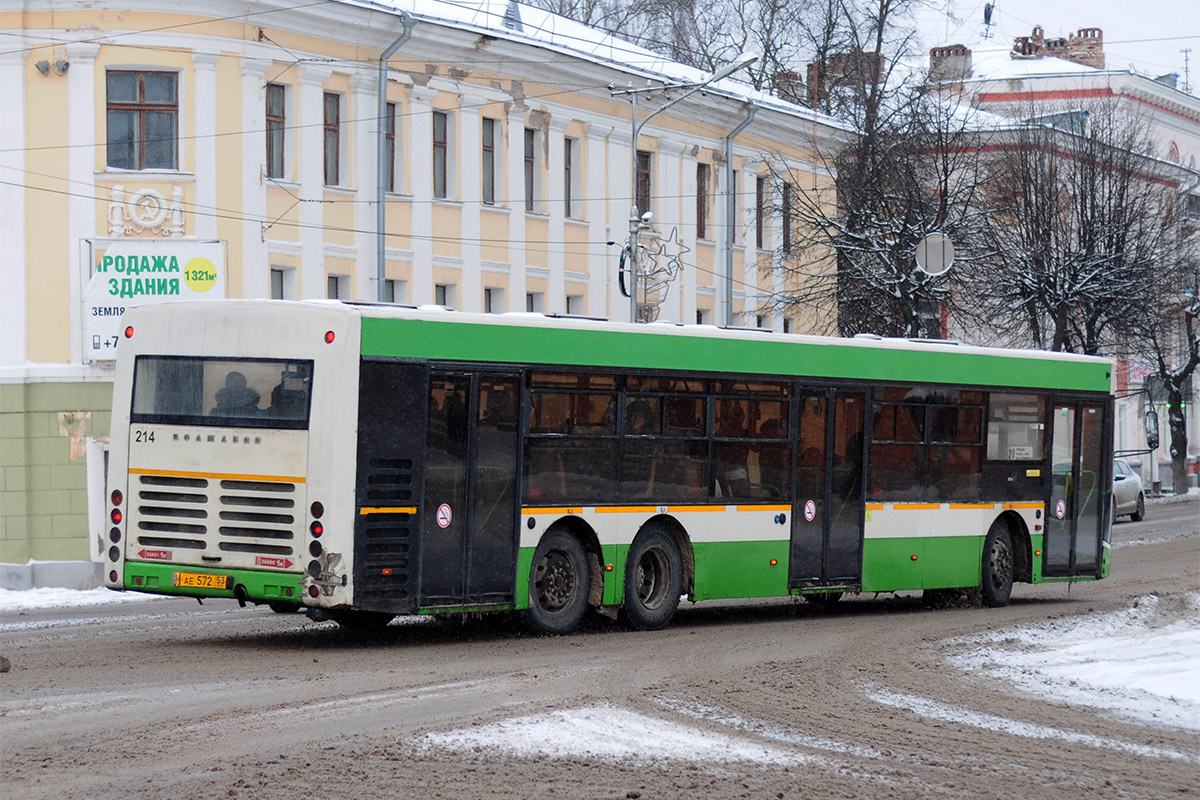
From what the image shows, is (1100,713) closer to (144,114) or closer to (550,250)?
(144,114)

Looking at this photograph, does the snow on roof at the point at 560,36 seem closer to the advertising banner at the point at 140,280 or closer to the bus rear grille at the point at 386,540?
the advertising banner at the point at 140,280

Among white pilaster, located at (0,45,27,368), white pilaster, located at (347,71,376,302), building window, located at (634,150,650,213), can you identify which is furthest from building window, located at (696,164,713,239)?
white pilaster, located at (0,45,27,368)

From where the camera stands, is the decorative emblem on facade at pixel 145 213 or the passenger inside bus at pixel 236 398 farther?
the decorative emblem on facade at pixel 145 213

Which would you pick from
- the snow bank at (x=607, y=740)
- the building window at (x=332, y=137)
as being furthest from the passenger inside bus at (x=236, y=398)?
the building window at (x=332, y=137)

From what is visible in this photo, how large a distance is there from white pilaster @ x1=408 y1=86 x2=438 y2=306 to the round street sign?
967 cm

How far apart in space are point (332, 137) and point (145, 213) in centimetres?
393

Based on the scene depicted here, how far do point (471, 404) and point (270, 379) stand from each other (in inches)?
66.4

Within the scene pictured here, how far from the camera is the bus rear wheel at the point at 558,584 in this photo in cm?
1598

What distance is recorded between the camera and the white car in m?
43.4

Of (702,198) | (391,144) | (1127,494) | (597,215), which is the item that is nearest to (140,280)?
(391,144)

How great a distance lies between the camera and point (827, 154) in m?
45.7

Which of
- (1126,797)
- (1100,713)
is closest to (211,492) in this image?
(1100,713)

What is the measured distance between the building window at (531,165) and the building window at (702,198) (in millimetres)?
6037

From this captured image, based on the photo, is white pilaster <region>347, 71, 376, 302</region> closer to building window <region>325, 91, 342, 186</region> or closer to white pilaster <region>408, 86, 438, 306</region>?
building window <region>325, 91, 342, 186</region>
